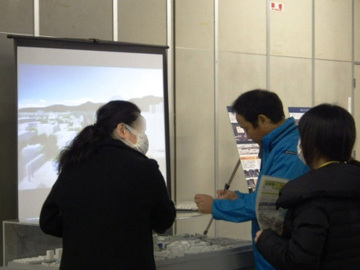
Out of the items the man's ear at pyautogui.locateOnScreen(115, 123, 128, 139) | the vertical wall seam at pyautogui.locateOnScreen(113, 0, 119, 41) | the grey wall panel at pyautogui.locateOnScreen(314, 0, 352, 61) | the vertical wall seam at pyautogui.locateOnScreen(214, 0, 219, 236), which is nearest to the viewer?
the man's ear at pyautogui.locateOnScreen(115, 123, 128, 139)

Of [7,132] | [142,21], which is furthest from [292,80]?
[7,132]

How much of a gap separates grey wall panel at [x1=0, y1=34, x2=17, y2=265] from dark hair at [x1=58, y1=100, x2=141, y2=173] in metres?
2.33

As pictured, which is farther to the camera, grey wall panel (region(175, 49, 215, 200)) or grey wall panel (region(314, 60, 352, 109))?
grey wall panel (region(314, 60, 352, 109))

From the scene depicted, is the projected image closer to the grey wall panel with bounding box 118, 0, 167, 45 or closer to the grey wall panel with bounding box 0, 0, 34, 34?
the grey wall panel with bounding box 0, 0, 34, 34

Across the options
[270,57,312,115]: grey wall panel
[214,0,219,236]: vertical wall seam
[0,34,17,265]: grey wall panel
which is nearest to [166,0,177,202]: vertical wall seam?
[214,0,219,236]: vertical wall seam

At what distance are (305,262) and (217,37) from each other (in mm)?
4544

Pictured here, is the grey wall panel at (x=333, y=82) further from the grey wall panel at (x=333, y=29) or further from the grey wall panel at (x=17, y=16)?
the grey wall panel at (x=17, y=16)

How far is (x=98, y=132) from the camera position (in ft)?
8.29

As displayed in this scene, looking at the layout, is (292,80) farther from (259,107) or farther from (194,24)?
(259,107)

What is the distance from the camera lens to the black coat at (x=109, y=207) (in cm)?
242

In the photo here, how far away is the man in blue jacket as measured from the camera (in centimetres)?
297

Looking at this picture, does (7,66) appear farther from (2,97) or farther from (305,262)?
(305,262)

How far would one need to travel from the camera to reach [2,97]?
4742 millimetres

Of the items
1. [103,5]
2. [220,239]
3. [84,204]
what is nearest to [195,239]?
[220,239]
